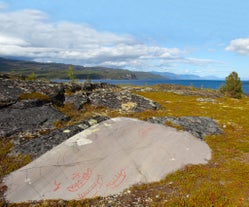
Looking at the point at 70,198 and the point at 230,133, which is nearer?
the point at 70,198

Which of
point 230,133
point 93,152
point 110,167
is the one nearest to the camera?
point 110,167

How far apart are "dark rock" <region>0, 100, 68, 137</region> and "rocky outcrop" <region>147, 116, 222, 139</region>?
11.9 m

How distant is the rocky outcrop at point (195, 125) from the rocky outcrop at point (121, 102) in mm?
6956

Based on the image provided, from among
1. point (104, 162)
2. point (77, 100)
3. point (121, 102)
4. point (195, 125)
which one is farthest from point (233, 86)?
point (104, 162)

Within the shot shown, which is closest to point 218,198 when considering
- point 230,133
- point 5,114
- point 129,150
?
point 129,150

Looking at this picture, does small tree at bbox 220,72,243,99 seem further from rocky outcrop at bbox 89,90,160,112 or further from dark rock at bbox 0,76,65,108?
dark rock at bbox 0,76,65,108

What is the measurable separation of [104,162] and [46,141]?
248 inches

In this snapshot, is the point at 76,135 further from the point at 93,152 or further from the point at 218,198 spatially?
the point at 218,198

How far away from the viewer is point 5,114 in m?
23.5

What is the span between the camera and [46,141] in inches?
777

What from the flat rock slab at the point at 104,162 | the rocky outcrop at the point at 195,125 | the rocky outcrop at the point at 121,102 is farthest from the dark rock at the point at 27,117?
the rocky outcrop at the point at 195,125

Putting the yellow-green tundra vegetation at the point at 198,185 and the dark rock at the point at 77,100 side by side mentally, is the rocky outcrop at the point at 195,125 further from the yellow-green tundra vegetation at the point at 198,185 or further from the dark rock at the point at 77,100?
the dark rock at the point at 77,100

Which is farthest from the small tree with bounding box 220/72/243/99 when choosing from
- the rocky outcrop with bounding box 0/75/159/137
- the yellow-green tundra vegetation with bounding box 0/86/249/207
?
the yellow-green tundra vegetation with bounding box 0/86/249/207

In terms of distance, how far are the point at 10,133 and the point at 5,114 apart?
11.4ft
